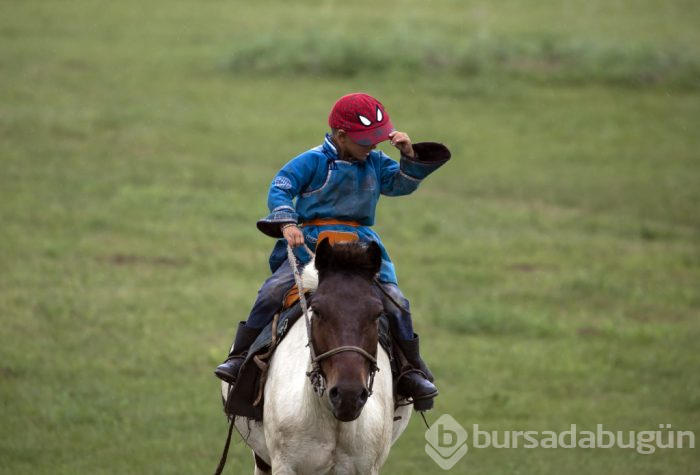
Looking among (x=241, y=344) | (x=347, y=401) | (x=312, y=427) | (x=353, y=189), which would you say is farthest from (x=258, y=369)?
(x=347, y=401)

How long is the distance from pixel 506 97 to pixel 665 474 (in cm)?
1521

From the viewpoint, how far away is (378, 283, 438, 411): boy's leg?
20.3 feet

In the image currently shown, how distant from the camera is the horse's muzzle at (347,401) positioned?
5090 mm

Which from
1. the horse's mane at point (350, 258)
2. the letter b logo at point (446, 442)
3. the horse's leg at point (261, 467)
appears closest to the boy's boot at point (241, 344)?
the horse's leg at point (261, 467)

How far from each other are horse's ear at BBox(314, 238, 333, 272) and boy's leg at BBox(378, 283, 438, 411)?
61 centimetres

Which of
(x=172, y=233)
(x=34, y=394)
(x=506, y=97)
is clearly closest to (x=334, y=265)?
(x=34, y=394)

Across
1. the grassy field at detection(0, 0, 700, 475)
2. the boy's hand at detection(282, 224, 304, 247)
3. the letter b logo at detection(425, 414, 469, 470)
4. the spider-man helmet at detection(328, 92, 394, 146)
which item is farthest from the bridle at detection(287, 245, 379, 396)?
the letter b logo at detection(425, 414, 469, 470)

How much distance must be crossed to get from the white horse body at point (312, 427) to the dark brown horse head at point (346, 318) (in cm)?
29

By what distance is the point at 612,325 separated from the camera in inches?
517

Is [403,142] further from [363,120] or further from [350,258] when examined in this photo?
[350,258]

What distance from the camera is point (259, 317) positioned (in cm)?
641

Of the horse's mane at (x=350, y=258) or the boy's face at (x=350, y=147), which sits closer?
the horse's mane at (x=350, y=258)

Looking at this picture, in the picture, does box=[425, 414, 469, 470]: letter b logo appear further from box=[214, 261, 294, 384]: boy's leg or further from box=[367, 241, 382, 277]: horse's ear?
box=[367, 241, 382, 277]: horse's ear

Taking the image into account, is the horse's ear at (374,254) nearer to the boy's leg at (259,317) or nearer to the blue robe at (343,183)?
the blue robe at (343,183)
